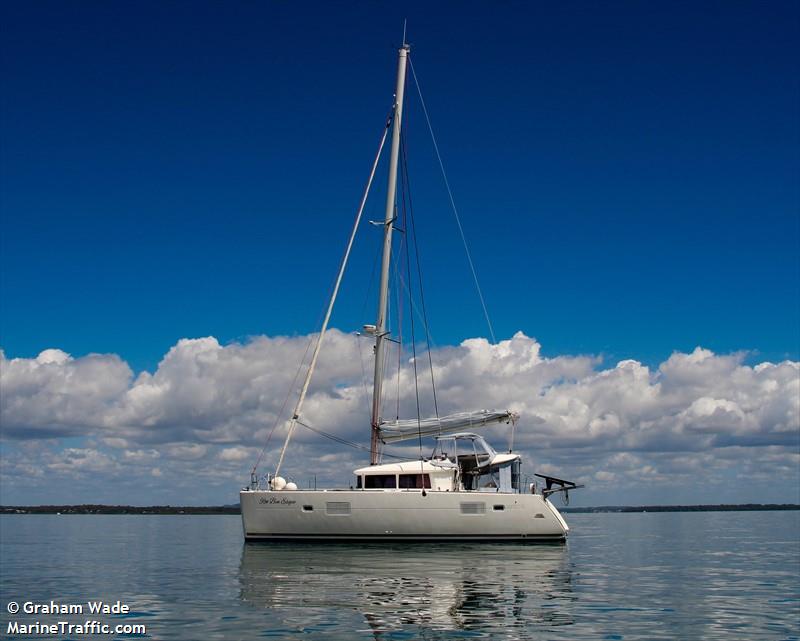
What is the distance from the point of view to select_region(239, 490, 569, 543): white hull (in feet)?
118

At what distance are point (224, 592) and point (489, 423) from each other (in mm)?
20418

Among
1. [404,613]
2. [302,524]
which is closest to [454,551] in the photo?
[302,524]

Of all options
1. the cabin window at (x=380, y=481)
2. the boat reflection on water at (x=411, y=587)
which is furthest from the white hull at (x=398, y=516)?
the boat reflection on water at (x=411, y=587)

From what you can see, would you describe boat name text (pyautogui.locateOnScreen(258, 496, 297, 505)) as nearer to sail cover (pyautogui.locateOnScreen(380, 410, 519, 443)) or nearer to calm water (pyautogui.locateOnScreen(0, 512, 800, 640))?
calm water (pyautogui.locateOnScreen(0, 512, 800, 640))

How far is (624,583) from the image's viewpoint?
2411 cm

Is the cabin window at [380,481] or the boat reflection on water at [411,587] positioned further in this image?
the cabin window at [380,481]

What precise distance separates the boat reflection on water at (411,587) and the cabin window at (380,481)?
3.57m

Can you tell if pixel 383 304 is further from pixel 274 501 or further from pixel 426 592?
pixel 426 592

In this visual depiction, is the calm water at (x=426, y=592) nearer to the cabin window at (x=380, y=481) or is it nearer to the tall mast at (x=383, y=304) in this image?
the cabin window at (x=380, y=481)

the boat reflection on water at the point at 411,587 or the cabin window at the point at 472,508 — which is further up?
the cabin window at the point at 472,508

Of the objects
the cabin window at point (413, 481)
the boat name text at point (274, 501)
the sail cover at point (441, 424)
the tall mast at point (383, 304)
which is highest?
the tall mast at point (383, 304)

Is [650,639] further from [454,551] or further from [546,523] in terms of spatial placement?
[546,523]

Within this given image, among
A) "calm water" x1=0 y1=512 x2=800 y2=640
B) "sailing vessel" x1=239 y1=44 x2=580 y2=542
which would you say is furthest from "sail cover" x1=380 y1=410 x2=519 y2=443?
"calm water" x1=0 y1=512 x2=800 y2=640

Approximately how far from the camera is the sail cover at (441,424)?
39.2m
